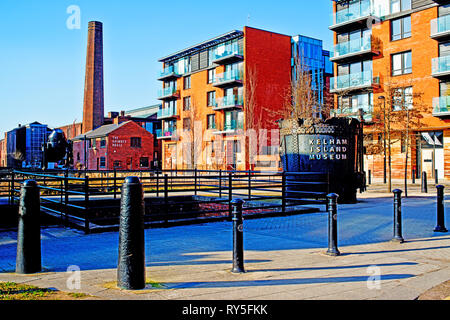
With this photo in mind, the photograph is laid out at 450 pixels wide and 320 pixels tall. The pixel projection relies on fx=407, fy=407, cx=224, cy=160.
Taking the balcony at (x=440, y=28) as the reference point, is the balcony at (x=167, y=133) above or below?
below

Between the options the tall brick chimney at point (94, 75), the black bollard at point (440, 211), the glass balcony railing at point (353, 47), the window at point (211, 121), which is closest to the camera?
the black bollard at point (440, 211)

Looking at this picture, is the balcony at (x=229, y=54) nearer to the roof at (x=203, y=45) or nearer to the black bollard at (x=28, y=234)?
the roof at (x=203, y=45)

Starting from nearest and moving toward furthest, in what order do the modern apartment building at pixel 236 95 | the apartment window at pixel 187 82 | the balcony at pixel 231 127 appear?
1. the modern apartment building at pixel 236 95
2. the balcony at pixel 231 127
3. the apartment window at pixel 187 82

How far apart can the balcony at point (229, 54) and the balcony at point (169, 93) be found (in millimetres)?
10115

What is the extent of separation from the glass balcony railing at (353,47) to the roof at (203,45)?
1065cm

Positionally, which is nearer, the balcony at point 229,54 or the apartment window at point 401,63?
the apartment window at point 401,63

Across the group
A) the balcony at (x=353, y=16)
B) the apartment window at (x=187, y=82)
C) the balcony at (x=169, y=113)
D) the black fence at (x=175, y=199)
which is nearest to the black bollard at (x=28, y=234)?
the black fence at (x=175, y=199)

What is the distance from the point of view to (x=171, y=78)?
56.2 meters

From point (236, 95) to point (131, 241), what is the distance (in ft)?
134

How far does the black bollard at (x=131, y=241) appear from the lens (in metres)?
4.32

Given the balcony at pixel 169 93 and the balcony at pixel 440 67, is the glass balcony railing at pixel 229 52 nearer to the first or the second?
the balcony at pixel 169 93

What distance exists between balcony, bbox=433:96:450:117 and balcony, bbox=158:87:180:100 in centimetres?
3272

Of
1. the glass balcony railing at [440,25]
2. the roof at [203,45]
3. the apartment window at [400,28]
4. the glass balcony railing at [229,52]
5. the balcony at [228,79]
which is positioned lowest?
the balcony at [228,79]
